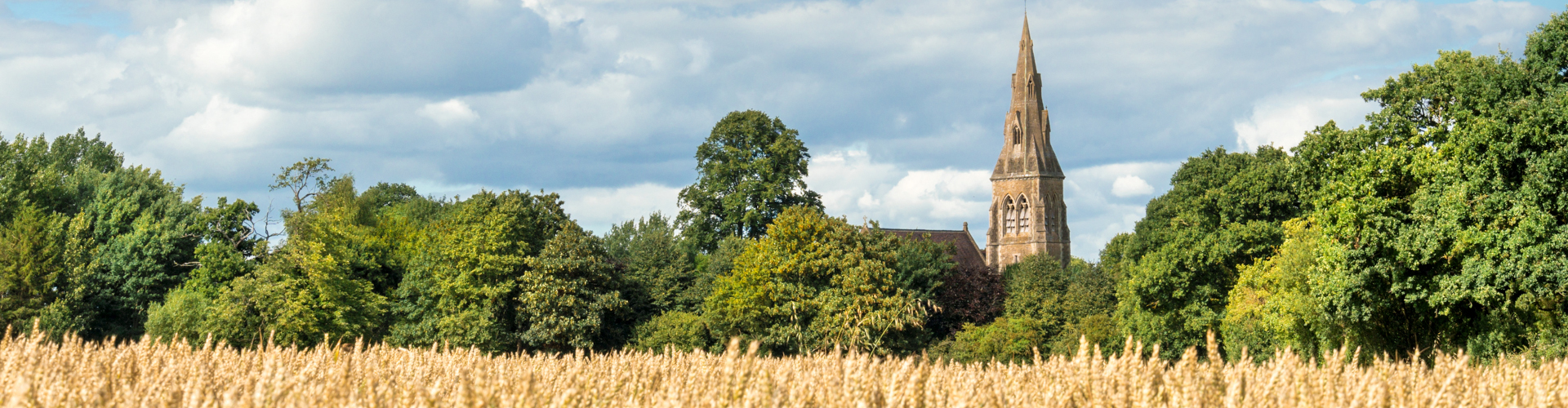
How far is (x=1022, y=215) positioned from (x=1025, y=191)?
8.00 ft

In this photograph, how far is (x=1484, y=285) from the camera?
1024 inches

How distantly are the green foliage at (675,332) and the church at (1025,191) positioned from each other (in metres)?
60.5

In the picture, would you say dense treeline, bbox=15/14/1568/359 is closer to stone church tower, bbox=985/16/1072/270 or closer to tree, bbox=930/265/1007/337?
tree, bbox=930/265/1007/337

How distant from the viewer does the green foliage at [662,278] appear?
2427 inches

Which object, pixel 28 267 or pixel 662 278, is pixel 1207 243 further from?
pixel 28 267

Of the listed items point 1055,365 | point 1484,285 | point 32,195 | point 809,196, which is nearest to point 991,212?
point 809,196

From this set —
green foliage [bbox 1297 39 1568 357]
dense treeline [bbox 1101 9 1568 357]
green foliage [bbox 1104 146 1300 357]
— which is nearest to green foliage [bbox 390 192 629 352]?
green foliage [bbox 1104 146 1300 357]

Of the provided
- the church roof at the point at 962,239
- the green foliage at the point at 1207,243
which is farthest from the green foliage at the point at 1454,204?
the church roof at the point at 962,239

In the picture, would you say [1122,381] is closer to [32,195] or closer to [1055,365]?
[1055,365]

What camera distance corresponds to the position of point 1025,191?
120 metres

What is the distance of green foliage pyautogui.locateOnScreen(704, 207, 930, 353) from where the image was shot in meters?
51.5

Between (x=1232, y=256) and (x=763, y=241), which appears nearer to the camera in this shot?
(x=1232, y=256)

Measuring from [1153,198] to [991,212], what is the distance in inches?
2566

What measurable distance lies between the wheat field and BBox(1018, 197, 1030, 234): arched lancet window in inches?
4485
